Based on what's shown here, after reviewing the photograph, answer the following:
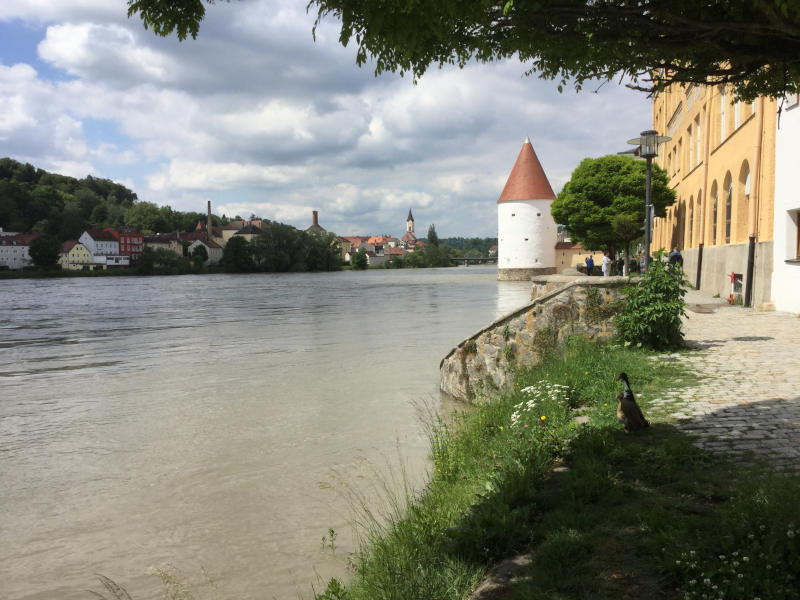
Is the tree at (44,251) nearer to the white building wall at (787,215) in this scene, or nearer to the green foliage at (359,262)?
the green foliage at (359,262)

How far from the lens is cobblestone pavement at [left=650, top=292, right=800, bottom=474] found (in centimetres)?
436

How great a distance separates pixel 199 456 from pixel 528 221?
55.7m

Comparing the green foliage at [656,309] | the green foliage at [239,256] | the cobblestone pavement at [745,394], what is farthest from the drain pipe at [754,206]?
the green foliage at [239,256]

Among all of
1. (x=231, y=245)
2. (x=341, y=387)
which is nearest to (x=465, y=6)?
(x=341, y=387)

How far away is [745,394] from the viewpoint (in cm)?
579

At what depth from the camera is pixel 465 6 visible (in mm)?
2863

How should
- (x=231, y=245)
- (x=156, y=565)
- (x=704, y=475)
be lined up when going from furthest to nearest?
1. (x=231, y=245)
2. (x=156, y=565)
3. (x=704, y=475)

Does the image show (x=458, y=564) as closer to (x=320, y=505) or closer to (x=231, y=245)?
(x=320, y=505)

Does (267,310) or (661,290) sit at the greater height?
(661,290)

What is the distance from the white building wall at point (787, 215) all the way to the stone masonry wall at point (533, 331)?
6322 millimetres

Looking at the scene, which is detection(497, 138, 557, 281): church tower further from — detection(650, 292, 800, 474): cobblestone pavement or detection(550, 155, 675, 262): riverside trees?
detection(650, 292, 800, 474): cobblestone pavement

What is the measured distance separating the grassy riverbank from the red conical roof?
56522mm

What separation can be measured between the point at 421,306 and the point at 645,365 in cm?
2136

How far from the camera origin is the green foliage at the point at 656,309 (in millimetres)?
7914
